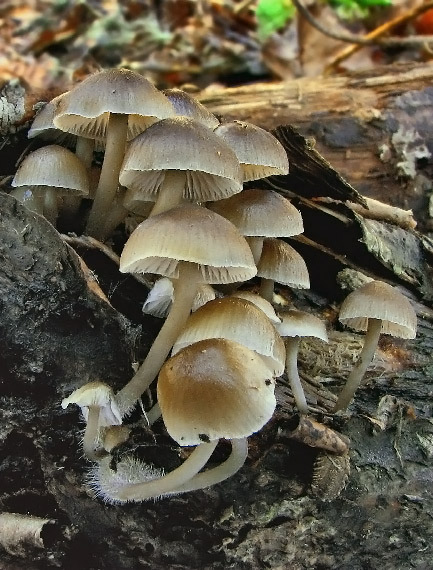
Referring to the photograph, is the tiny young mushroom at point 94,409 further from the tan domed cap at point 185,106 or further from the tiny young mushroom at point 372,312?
the tan domed cap at point 185,106

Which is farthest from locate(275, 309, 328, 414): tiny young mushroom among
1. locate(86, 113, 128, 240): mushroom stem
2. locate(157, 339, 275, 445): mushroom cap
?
locate(86, 113, 128, 240): mushroom stem

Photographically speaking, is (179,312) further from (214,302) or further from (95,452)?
(95,452)

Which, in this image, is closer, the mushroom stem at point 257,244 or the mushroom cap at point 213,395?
the mushroom cap at point 213,395

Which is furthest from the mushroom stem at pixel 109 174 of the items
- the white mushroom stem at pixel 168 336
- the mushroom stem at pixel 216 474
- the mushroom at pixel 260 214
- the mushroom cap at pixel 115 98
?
the mushroom stem at pixel 216 474

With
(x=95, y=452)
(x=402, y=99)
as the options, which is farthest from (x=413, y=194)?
(x=95, y=452)

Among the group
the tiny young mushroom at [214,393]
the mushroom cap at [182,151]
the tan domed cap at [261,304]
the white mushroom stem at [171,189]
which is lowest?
the tan domed cap at [261,304]

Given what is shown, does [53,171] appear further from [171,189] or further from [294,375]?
[294,375]

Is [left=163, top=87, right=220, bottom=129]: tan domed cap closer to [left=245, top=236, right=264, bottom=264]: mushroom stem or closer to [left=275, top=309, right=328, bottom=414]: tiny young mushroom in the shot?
[left=245, top=236, right=264, bottom=264]: mushroom stem
